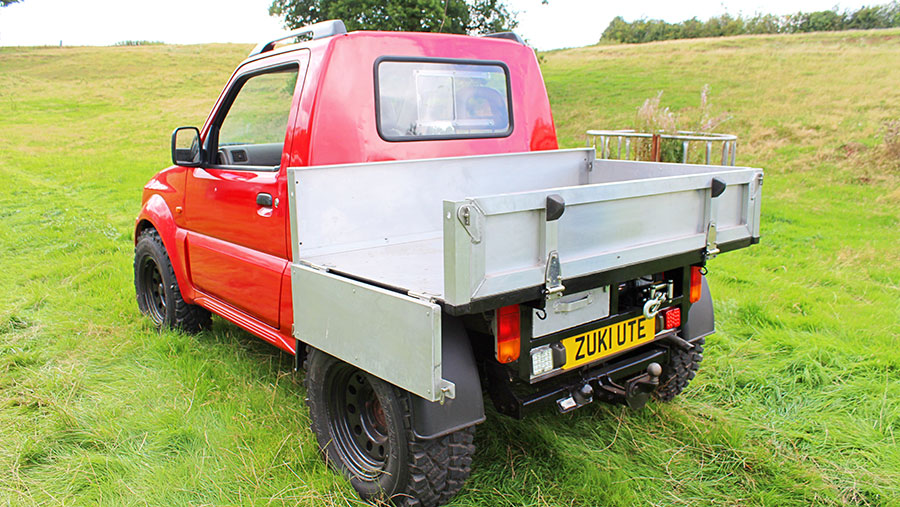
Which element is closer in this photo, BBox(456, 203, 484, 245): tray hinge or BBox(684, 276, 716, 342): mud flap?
BBox(456, 203, 484, 245): tray hinge

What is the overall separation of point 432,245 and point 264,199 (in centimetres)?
86

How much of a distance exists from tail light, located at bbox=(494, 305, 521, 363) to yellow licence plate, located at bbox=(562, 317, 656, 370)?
9.4 inches

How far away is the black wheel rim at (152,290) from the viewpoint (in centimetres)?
501

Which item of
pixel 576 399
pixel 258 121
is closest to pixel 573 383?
pixel 576 399

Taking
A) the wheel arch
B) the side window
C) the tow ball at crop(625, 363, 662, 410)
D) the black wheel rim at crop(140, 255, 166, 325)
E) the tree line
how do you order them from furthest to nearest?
the tree line
the black wheel rim at crop(140, 255, 166, 325)
the wheel arch
the side window
the tow ball at crop(625, 363, 662, 410)

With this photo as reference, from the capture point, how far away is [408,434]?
2.58m

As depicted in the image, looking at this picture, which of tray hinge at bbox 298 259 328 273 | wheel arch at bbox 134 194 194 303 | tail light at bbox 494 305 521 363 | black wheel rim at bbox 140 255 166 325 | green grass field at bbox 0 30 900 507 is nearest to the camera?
tail light at bbox 494 305 521 363

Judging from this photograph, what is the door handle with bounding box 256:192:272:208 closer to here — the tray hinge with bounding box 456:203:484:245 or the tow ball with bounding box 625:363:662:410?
the tray hinge with bounding box 456:203:484:245

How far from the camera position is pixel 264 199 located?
3393mm

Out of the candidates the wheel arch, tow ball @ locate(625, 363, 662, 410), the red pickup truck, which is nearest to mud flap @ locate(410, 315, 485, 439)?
the red pickup truck

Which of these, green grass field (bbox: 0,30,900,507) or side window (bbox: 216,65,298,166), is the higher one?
side window (bbox: 216,65,298,166)

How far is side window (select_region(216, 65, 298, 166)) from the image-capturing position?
3994mm

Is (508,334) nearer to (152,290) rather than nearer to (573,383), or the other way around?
(573,383)

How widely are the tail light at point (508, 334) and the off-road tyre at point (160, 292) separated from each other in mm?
2882
